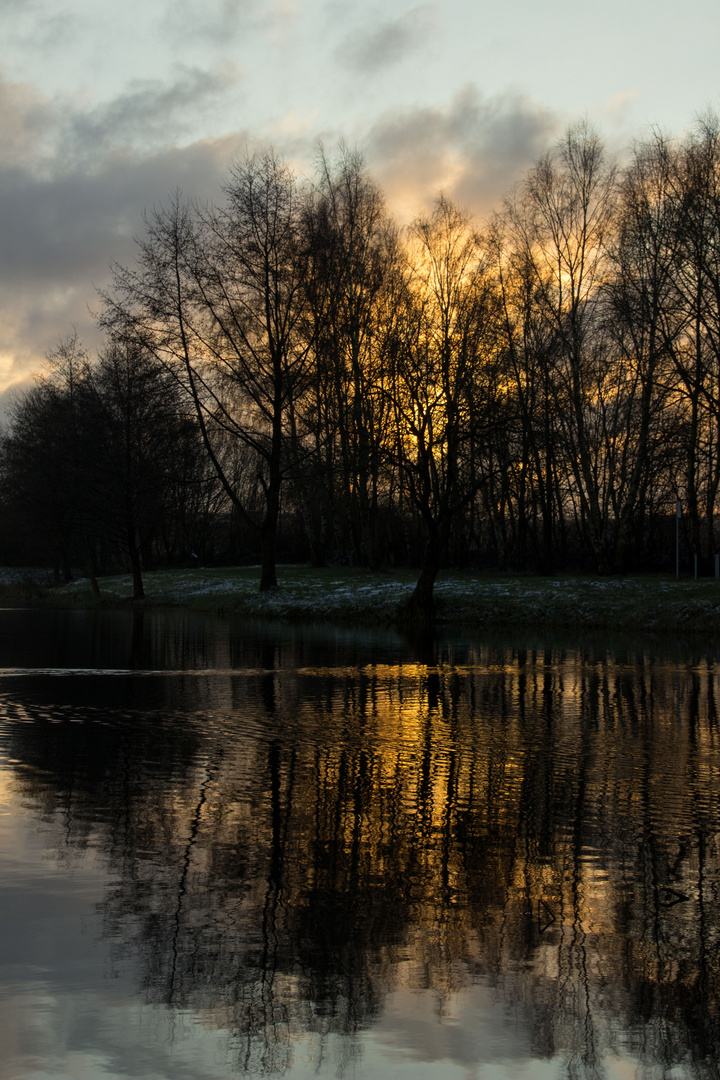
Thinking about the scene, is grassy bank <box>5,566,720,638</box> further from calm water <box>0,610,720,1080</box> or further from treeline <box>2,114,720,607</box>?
calm water <box>0,610,720,1080</box>

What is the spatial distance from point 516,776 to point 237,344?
31.2 m

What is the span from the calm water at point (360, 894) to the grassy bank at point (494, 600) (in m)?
15.3

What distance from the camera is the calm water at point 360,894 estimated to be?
3654 millimetres

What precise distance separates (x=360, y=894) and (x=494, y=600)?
25.7 m

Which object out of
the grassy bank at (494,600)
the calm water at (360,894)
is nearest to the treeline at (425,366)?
the grassy bank at (494,600)

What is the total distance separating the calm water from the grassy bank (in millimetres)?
15297

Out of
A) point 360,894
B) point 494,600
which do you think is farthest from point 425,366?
point 360,894

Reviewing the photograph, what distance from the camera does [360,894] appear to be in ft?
17.2

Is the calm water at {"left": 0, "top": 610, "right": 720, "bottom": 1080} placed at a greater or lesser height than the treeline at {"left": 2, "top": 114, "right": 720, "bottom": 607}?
lesser

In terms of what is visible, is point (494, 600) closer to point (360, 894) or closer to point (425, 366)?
point (425, 366)

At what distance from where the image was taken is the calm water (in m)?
3.65

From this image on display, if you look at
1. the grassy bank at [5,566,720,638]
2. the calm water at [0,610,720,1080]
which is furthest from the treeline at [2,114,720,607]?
the calm water at [0,610,720,1080]

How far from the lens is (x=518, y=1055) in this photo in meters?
3.57

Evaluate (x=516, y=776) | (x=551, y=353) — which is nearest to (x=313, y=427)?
(x=551, y=353)
